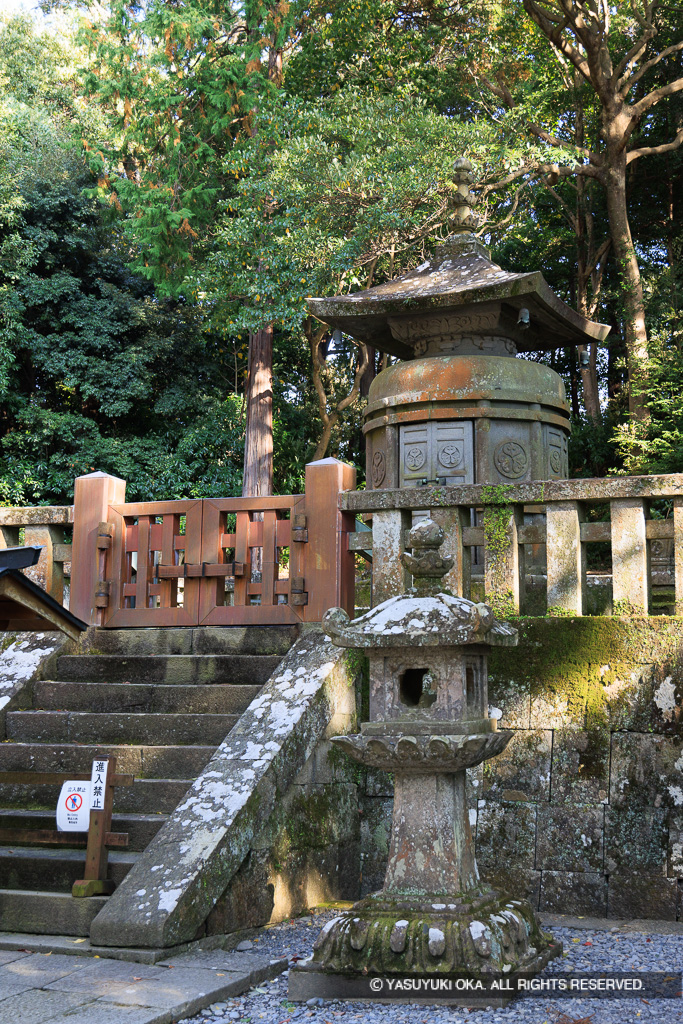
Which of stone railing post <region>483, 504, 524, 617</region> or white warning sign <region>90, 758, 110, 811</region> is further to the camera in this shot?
stone railing post <region>483, 504, 524, 617</region>

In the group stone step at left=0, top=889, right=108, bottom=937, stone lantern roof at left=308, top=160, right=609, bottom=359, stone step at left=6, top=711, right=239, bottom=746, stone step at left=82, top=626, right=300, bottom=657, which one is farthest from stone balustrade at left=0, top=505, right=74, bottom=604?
stone lantern roof at left=308, top=160, right=609, bottom=359

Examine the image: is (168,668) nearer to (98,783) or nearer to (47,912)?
(98,783)

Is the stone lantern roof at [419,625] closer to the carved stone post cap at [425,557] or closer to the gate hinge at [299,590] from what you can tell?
the carved stone post cap at [425,557]

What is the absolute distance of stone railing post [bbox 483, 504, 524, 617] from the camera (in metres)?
6.29

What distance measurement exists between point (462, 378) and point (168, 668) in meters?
4.64

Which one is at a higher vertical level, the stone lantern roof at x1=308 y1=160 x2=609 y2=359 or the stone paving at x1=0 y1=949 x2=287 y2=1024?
the stone lantern roof at x1=308 y1=160 x2=609 y2=359

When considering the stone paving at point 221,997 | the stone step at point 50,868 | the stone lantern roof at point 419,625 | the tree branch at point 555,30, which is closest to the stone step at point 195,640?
the stone step at point 50,868

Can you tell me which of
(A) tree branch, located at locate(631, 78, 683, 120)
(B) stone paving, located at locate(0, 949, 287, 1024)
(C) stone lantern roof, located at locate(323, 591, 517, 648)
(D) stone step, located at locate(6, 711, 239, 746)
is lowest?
(B) stone paving, located at locate(0, 949, 287, 1024)

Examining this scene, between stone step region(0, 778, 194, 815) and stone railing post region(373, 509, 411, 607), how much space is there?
184 centimetres

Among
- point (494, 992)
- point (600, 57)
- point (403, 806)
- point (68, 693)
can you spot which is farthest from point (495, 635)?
point (600, 57)

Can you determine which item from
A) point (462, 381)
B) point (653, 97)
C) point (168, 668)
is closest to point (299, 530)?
point (168, 668)

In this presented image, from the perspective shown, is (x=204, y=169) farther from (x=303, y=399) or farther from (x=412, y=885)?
(x=412, y=885)

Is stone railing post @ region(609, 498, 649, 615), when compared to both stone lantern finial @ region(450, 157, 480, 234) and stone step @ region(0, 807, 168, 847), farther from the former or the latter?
stone lantern finial @ region(450, 157, 480, 234)

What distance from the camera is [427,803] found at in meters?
4.78
